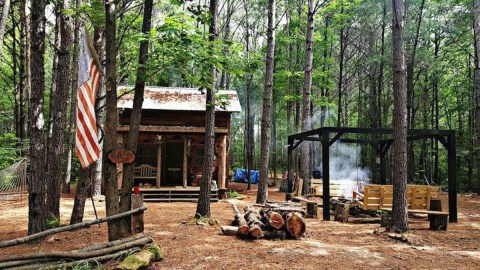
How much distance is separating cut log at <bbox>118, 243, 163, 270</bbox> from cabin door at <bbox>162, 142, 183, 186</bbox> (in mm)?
12515

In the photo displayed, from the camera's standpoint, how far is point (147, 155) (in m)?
17.3

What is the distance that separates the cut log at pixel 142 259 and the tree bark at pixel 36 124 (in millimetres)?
3077

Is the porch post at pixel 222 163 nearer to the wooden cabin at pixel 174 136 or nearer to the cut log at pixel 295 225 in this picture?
the wooden cabin at pixel 174 136

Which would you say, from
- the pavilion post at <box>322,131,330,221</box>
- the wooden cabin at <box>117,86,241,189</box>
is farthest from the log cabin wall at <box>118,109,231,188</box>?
the pavilion post at <box>322,131,330,221</box>

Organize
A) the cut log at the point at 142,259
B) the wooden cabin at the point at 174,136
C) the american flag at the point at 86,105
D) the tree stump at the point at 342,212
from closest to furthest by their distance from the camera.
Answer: the cut log at the point at 142,259, the american flag at the point at 86,105, the tree stump at the point at 342,212, the wooden cabin at the point at 174,136

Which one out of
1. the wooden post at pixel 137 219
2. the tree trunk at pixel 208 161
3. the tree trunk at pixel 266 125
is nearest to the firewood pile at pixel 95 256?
the wooden post at pixel 137 219

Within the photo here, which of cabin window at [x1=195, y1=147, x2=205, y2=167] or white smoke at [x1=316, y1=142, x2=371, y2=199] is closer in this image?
cabin window at [x1=195, y1=147, x2=205, y2=167]

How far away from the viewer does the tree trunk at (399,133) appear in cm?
774

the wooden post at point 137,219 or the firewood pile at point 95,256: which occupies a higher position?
the wooden post at point 137,219

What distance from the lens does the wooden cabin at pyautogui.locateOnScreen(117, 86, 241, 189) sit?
15.5 meters

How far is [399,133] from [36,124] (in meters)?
8.05

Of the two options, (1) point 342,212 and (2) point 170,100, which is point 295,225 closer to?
(1) point 342,212

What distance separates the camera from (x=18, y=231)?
7.82m

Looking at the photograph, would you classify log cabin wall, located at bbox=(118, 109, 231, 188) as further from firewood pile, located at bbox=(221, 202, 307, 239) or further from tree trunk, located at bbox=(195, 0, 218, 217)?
→ firewood pile, located at bbox=(221, 202, 307, 239)
